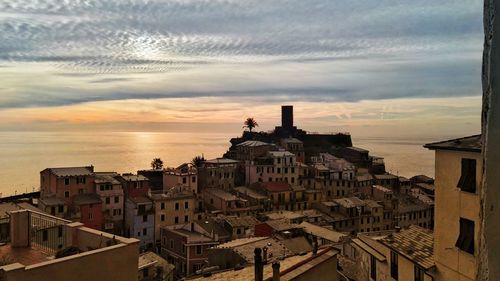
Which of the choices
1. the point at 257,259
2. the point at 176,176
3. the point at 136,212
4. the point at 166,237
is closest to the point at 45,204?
the point at 136,212

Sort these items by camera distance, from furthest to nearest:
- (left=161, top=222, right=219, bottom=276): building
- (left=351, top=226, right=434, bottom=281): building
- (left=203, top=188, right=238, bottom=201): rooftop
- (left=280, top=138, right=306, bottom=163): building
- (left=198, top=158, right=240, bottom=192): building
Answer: (left=280, top=138, right=306, bottom=163): building
(left=198, top=158, right=240, bottom=192): building
(left=203, top=188, right=238, bottom=201): rooftop
(left=161, top=222, right=219, bottom=276): building
(left=351, top=226, right=434, bottom=281): building

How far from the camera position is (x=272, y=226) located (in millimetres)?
33938

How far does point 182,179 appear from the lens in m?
51.4

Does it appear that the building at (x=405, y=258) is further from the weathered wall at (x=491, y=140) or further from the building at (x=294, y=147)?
the building at (x=294, y=147)

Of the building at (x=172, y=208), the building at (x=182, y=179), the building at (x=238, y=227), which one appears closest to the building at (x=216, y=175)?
the building at (x=182, y=179)

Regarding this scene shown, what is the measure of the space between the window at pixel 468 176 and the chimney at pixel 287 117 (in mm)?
78492

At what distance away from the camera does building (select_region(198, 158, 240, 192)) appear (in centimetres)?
5650

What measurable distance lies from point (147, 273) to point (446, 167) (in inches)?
750

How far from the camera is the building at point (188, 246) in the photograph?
36000mm

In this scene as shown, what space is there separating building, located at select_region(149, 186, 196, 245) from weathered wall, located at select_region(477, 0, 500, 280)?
141 feet

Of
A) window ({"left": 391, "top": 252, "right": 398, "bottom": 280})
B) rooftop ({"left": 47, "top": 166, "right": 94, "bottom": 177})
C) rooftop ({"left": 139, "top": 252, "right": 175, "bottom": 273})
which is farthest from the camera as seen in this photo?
rooftop ({"left": 47, "top": 166, "right": 94, "bottom": 177})

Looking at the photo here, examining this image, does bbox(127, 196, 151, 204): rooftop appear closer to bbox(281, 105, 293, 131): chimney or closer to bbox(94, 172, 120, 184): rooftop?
bbox(94, 172, 120, 184): rooftop

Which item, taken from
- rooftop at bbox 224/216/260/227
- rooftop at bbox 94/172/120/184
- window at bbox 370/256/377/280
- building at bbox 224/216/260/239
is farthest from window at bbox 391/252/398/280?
rooftop at bbox 94/172/120/184

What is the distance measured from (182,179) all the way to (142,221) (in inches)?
375
